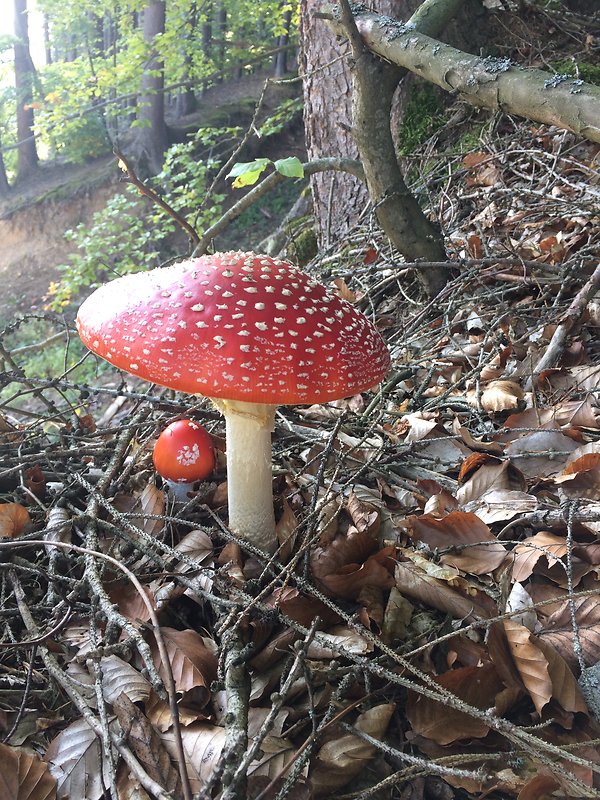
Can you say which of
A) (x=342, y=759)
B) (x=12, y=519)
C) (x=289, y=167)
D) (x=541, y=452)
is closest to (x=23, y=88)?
(x=289, y=167)

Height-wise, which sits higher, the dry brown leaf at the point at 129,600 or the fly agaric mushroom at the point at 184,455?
the fly agaric mushroom at the point at 184,455

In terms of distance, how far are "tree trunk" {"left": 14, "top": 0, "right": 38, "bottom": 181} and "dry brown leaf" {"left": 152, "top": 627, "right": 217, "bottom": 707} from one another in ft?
64.0

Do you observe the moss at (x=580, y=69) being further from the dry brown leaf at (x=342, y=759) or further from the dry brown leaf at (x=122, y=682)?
the dry brown leaf at (x=122, y=682)

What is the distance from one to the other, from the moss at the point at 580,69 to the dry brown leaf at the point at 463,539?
4135mm

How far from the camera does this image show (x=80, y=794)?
54.6 inches

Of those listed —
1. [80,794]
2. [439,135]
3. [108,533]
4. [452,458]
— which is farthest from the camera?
[439,135]

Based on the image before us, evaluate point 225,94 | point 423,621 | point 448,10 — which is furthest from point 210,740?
point 225,94

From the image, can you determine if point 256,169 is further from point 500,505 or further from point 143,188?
point 500,505

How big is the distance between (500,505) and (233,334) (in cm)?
115

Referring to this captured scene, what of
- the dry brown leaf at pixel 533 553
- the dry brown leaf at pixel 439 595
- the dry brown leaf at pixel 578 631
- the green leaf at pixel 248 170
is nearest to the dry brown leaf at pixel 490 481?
the dry brown leaf at pixel 533 553

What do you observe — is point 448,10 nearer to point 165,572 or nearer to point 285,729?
point 165,572

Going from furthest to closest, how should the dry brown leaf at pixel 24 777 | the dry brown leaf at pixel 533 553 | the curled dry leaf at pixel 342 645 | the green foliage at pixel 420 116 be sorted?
1. the green foliage at pixel 420 116
2. the dry brown leaf at pixel 533 553
3. the curled dry leaf at pixel 342 645
4. the dry brown leaf at pixel 24 777

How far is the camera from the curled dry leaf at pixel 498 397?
2518mm

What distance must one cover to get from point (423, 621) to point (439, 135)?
4.38m
